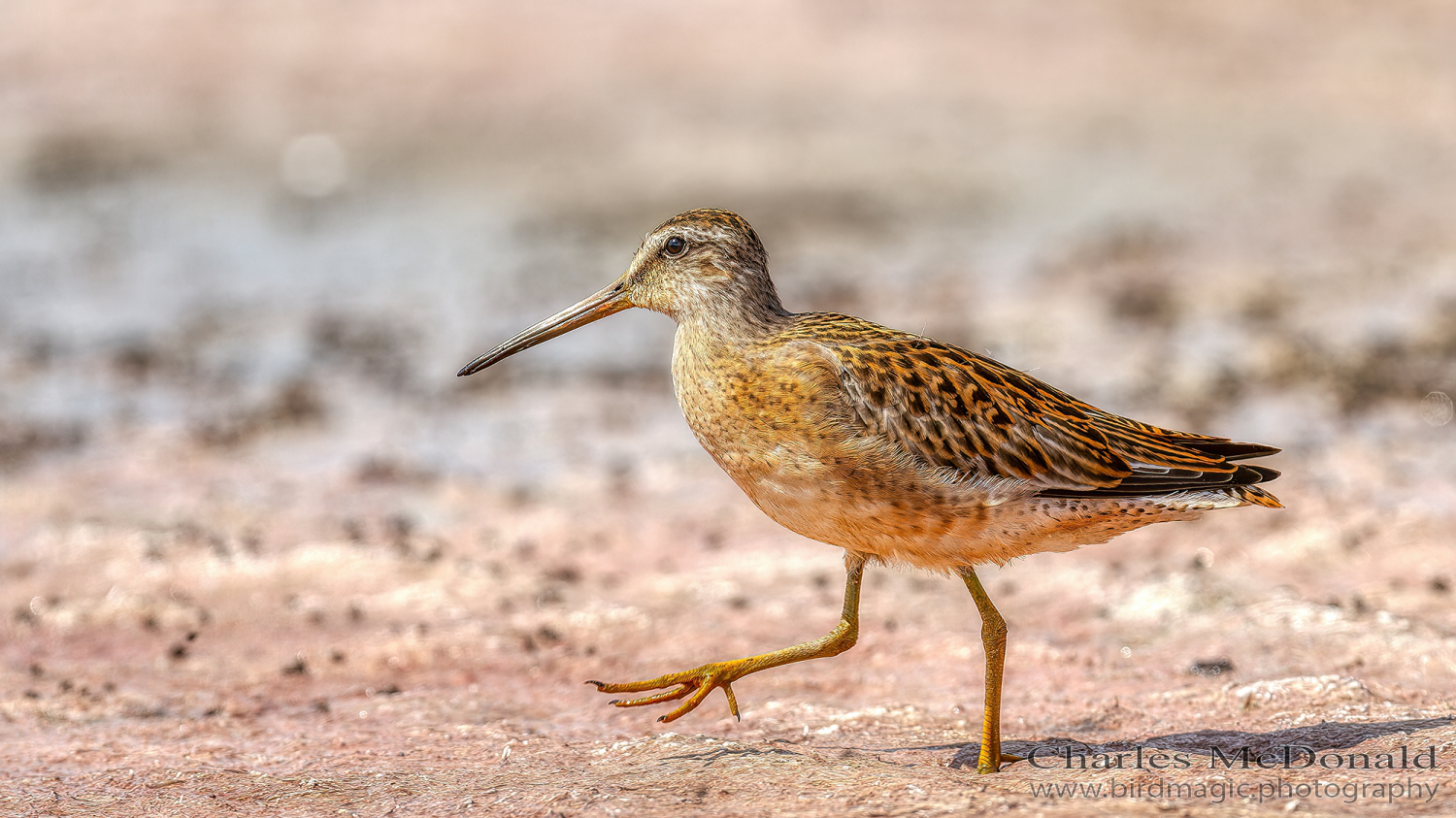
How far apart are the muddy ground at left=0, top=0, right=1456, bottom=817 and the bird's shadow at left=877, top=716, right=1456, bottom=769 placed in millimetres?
30

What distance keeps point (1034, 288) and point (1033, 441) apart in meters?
7.52

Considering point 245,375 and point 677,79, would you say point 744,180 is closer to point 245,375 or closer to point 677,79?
point 677,79

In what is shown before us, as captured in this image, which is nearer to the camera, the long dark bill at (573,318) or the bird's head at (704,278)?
the bird's head at (704,278)

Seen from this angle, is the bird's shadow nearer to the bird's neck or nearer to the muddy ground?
the muddy ground

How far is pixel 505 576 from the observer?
705 cm

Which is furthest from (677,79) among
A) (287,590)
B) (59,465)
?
(287,590)

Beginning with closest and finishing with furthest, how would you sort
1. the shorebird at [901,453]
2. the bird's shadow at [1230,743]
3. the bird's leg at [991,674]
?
the shorebird at [901,453] → the bird's leg at [991,674] → the bird's shadow at [1230,743]

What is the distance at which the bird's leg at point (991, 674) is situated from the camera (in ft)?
15.0

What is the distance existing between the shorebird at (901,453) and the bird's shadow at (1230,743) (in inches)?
14.7

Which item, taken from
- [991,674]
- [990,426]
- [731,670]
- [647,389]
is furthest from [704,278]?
[647,389]

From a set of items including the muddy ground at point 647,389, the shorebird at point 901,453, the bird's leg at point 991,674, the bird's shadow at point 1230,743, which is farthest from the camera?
the muddy ground at point 647,389

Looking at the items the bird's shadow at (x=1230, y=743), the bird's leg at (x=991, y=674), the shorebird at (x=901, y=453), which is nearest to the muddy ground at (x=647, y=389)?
the bird's shadow at (x=1230, y=743)

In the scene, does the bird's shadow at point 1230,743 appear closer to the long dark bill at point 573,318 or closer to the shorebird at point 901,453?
the shorebird at point 901,453

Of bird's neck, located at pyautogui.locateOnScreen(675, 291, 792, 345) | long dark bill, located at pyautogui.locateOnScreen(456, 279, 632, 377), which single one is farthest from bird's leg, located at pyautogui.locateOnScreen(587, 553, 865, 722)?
long dark bill, located at pyautogui.locateOnScreen(456, 279, 632, 377)
